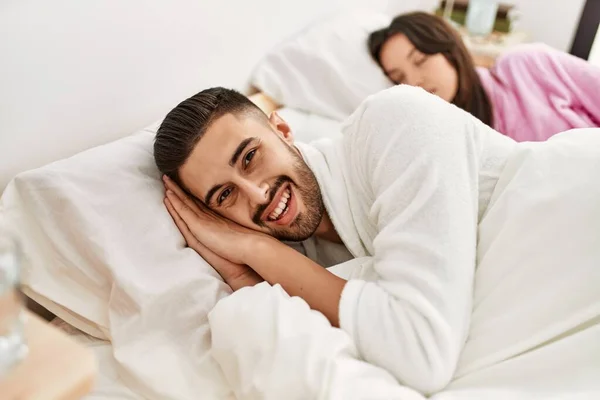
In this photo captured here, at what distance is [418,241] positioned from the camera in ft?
2.93

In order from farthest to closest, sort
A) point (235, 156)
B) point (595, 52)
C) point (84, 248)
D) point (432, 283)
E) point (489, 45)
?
point (595, 52) < point (489, 45) < point (235, 156) < point (84, 248) < point (432, 283)

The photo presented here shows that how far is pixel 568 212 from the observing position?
93cm

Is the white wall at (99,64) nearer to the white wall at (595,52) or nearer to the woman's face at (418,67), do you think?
the woman's face at (418,67)

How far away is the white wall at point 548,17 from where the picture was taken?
2.56 metres

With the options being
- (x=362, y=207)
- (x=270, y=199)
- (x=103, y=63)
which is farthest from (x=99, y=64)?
(x=362, y=207)

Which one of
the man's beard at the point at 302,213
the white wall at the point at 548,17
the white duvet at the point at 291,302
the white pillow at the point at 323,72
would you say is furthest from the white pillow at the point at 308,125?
the white wall at the point at 548,17

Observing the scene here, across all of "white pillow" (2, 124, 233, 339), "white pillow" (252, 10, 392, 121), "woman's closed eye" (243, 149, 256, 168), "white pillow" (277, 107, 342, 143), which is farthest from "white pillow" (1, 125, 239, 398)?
"white pillow" (252, 10, 392, 121)

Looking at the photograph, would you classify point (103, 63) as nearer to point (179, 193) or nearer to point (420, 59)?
point (179, 193)

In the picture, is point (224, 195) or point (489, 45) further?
point (489, 45)

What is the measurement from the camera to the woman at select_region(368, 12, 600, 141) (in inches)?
67.7

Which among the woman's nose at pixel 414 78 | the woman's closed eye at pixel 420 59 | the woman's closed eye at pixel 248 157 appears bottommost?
the woman's nose at pixel 414 78

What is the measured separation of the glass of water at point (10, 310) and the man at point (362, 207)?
50 cm

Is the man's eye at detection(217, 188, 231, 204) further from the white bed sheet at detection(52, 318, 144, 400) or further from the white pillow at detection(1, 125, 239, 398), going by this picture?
the white bed sheet at detection(52, 318, 144, 400)

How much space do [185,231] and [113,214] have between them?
149 mm
